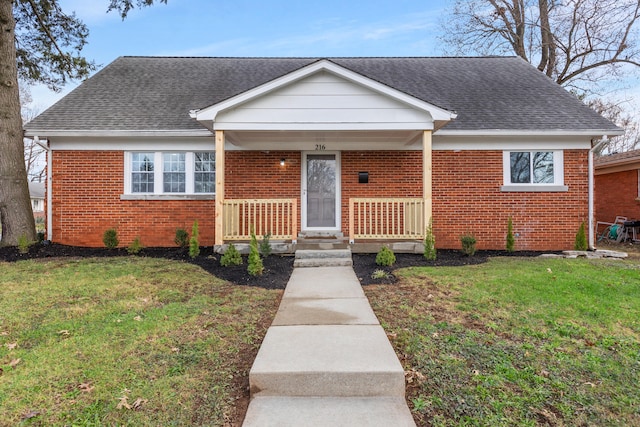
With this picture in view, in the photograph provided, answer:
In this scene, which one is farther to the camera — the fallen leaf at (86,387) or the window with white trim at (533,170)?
the window with white trim at (533,170)

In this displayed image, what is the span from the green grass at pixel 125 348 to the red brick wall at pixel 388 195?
3602 millimetres

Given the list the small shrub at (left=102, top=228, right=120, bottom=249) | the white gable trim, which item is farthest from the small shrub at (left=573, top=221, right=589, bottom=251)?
the small shrub at (left=102, top=228, right=120, bottom=249)

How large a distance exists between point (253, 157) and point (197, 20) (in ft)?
33.0

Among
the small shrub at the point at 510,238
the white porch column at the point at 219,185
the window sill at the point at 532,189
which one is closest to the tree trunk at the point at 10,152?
the white porch column at the point at 219,185

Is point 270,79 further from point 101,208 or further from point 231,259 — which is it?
point 101,208

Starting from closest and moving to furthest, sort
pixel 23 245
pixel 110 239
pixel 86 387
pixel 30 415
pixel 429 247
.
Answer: pixel 30 415, pixel 86 387, pixel 429 247, pixel 23 245, pixel 110 239

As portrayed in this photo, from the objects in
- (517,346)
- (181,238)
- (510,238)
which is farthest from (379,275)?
(181,238)

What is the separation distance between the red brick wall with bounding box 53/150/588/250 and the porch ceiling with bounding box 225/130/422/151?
0.23 m

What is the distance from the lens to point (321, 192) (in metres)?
9.88

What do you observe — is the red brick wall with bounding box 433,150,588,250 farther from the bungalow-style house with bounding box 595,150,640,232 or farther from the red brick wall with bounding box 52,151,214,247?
the red brick wall with bounding box 52,151,214,247

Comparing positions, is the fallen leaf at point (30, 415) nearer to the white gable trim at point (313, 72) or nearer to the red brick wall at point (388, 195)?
the white gable trim at point (313, 72)

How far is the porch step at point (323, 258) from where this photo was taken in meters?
7.19

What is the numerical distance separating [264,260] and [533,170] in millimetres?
7310

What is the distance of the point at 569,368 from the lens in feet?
10.1
